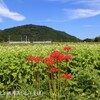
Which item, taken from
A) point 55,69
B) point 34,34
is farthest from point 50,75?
point 34,34

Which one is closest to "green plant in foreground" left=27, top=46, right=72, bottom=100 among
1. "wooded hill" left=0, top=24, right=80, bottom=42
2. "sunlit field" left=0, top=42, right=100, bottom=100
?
"sunlit field" left=0, top=42, right=100, bottom=100

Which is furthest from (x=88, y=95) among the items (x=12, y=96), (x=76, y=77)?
(x=12, y=96)

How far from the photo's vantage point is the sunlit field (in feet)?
21.6

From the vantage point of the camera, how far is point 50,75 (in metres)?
8.11

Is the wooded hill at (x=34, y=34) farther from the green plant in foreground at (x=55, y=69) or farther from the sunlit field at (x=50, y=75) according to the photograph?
the green plant in foreground at (x=55, y=69)

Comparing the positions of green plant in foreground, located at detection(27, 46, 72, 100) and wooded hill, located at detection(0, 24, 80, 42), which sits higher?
wooded hill, located at detection(0, 24, 80, 42)

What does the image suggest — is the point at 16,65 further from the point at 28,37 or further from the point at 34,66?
the point at 28,37

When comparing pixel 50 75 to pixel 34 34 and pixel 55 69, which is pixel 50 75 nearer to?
pixel 55 69

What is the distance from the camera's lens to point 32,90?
23.3ft

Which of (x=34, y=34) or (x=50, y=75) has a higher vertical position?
(x=34, y=34)

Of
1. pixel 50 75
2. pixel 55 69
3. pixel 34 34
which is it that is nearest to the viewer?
pixel 55 69

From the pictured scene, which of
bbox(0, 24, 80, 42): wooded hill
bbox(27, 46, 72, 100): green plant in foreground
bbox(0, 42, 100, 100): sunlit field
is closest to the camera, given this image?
bbox(27, 46, 72, 100): green plant in foreground

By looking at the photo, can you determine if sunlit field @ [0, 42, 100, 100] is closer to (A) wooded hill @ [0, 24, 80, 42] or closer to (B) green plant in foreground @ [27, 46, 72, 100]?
(B) green plant in foreground @ [27, 46, 72, 100]

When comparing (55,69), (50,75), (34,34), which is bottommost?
(50,75)
